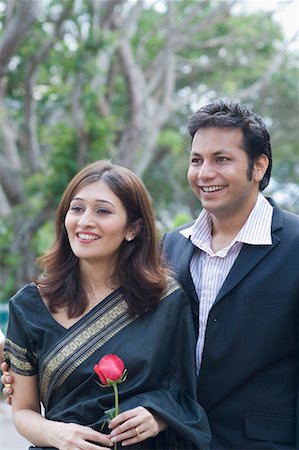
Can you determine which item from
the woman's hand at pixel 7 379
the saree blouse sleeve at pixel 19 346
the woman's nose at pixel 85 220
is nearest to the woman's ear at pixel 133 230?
the woman's nose at pixel 85 220

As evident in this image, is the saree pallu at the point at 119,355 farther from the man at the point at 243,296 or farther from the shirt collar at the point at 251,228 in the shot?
the shirt collar at the point at 251,228

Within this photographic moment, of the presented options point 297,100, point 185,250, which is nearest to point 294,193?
point 297,100

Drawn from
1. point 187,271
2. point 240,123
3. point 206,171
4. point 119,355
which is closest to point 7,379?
point 119,355

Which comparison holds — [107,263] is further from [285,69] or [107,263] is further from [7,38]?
[285,69]

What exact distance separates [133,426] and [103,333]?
0.31 metres

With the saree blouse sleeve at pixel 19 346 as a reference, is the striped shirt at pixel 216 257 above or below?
above

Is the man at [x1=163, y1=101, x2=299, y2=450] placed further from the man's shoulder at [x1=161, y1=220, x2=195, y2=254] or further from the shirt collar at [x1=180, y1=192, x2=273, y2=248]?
the man's shoulder at [x1=161, y1=220, x2=195, y2=254]

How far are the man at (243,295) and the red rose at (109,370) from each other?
527 millimetres

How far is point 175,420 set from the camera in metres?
2.38

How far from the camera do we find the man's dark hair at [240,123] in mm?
2764

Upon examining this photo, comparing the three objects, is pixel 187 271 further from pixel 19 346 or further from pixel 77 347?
pixel 19 346

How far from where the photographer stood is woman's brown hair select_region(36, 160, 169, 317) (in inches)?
101

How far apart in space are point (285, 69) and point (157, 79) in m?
7.92

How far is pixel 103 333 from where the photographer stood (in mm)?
2482
